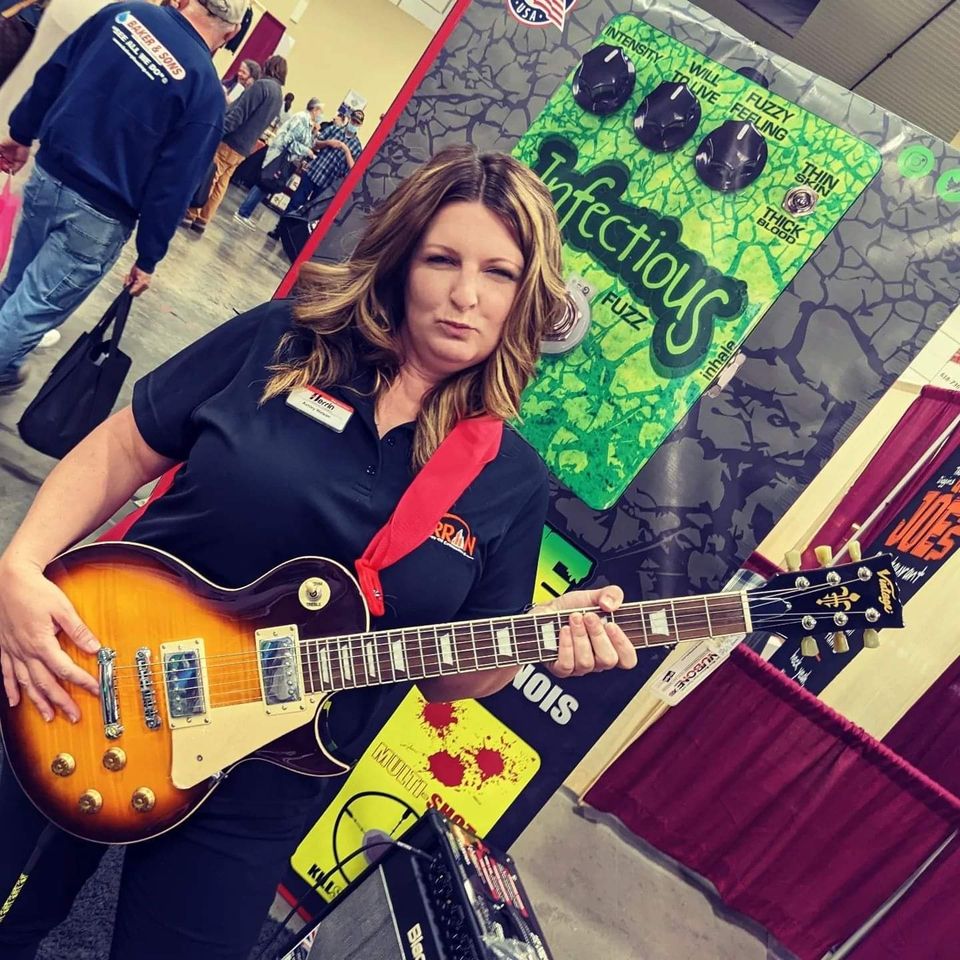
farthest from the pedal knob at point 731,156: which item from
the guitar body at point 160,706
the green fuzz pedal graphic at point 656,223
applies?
the guitar body at point 160,706

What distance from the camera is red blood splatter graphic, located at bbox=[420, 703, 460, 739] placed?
220 cm

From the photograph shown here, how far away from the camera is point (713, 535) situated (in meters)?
1.88

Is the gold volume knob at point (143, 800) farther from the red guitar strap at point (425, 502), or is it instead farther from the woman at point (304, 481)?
the red guitar strap at point (425, 502)

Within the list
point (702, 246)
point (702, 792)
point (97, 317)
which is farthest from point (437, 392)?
point (97, 317)

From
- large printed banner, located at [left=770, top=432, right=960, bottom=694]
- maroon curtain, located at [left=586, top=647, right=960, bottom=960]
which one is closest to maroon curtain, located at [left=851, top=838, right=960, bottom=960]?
maroon curtain, located at [left=586, top=647, right=960, bottom=960]

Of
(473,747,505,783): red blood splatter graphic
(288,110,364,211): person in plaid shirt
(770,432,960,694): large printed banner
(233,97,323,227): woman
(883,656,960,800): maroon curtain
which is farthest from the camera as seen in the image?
(233,97,323,227): woman

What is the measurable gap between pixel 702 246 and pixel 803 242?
0.73 ft

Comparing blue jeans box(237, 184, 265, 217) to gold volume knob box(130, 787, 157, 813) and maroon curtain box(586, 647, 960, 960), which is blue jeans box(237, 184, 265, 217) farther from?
gold volume knob box(130, 787, 157, 813)

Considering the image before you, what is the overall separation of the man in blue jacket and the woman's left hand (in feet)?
7.25

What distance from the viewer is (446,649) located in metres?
1.33

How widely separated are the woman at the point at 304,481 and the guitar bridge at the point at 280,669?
0.10 m

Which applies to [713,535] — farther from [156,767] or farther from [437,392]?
[156,767]

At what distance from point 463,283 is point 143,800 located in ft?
3.16

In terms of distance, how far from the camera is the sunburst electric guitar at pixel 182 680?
1193 millimetres
